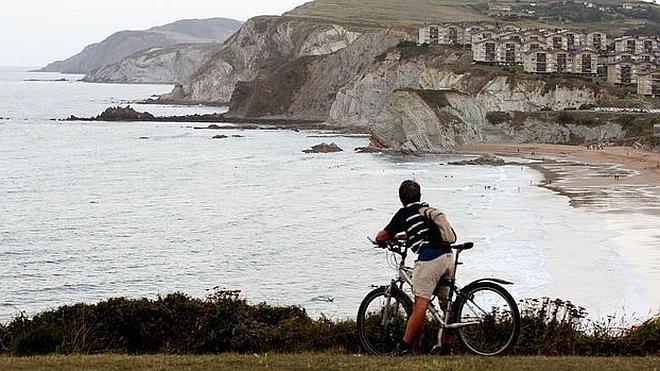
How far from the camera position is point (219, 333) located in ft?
31.5

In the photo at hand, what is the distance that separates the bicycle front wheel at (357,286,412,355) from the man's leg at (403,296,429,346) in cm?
17

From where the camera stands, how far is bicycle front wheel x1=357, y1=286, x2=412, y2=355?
864 cm

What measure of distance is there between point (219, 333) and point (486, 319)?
275cm

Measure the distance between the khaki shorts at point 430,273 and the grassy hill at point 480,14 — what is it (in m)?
146

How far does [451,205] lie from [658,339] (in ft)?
105

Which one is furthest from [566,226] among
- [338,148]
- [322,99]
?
[322,99]

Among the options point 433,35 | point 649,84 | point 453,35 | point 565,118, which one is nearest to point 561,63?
point 649,84

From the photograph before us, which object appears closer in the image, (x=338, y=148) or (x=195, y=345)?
(x=195, y=345)

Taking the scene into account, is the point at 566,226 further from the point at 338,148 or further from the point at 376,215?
the point at 338,148

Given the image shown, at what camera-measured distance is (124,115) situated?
123688 millimetres

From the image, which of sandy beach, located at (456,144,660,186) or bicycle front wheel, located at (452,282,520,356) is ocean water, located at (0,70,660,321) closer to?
sandy beach, located at (456,144,660,186)

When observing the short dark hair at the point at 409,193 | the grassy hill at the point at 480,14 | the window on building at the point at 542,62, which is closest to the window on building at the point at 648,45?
the window on building at the point at 542,62

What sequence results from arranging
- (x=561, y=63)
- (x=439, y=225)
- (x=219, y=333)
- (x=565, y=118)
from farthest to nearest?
(x=561, y=63)
(x=565, y=118)
(x=219, y=333)
(x=439, y=225)

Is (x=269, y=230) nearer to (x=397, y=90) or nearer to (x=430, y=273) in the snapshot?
(x=430, y=273)
